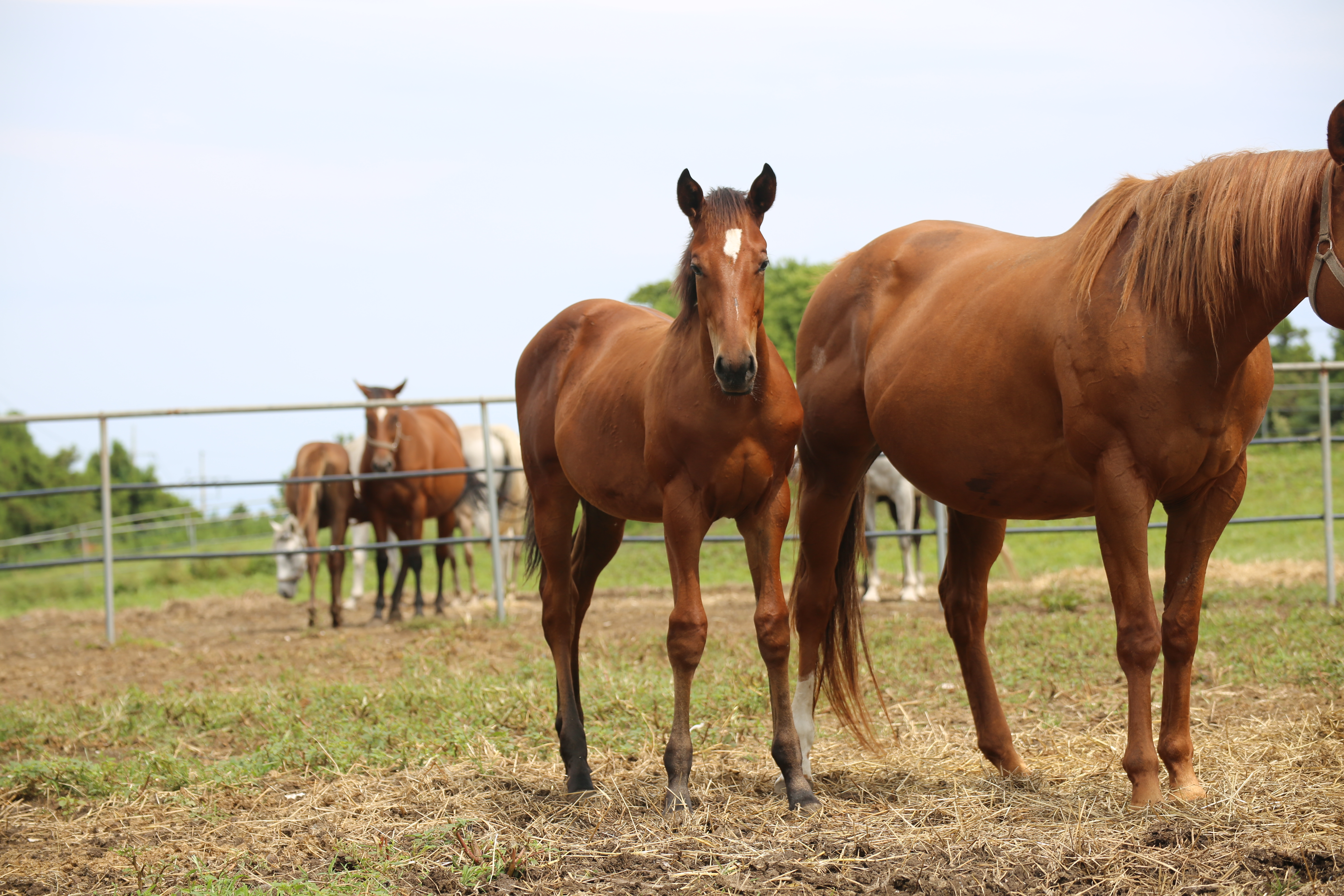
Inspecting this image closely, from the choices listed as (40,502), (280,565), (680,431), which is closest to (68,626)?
(280,565)

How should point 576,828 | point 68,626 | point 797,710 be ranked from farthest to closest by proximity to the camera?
1. point 68,626
2. point 797,710
3. point 576,828

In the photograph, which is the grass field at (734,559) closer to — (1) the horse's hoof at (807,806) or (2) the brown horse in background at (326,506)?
(2) the brown horse in background at (326,506)

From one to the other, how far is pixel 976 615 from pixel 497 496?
8300mm

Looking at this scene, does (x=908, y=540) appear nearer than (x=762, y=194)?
No

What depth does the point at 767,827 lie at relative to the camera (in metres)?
3.11

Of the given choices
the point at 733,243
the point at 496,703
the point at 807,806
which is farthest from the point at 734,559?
the point at 733,243

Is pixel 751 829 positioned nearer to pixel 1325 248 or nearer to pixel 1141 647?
pixel 1141 647

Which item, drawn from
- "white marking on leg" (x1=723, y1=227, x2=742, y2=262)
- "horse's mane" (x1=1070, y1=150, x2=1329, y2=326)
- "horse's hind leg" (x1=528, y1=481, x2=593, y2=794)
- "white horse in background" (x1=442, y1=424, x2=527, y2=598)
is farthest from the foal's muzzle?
"white horse in background" (x1=442, y1=424, x2=527, y2=598)

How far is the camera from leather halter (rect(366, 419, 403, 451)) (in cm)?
990

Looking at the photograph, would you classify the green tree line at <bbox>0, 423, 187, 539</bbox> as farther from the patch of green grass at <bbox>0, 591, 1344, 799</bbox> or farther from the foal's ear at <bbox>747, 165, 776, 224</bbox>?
the foal's ear at <bbox>747, 165, 776, 224</bbox>

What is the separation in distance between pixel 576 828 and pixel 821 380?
1.95 m

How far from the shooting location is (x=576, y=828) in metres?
3.24

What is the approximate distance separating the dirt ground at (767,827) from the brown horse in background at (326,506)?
600 cm

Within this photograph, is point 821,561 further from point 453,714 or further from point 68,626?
point 68,626
